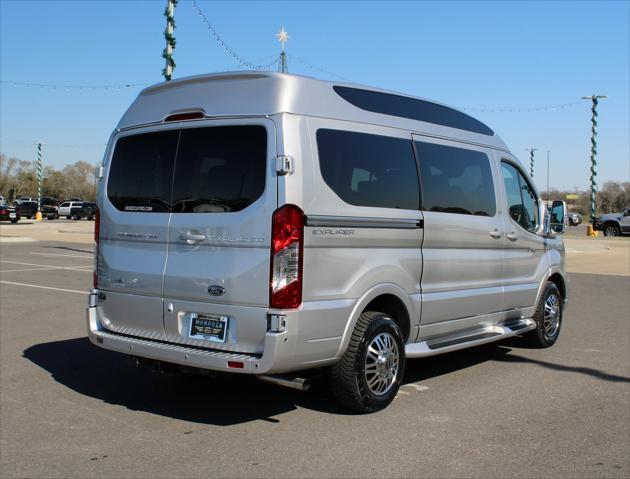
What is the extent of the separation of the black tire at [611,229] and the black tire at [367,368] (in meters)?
38.6

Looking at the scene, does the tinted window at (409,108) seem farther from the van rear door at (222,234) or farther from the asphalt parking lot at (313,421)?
the asphalt parking lot at (313,421)

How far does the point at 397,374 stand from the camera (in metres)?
5.42

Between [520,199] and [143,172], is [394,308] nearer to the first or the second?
[143,172]

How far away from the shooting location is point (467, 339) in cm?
627

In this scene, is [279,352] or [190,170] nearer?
[279,352]

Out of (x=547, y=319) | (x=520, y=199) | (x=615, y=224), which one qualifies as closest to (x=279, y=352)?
(x=520, y=199)

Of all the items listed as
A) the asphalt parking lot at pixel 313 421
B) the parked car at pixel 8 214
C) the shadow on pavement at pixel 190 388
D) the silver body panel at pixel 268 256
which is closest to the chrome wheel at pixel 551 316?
the asphalt parking lot at pixel 313 421

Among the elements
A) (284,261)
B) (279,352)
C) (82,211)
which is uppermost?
(82,211)

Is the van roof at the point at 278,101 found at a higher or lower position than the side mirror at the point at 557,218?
higher

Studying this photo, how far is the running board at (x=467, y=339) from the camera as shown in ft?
18.6

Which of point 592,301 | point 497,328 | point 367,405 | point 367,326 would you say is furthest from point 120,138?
point 592,301

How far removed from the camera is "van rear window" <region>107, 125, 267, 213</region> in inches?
186

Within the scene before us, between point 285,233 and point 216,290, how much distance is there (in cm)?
66

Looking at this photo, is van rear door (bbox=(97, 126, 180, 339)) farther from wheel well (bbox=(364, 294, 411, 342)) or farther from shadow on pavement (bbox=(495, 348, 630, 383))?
shadow on pavement (bbox=(495, 348, 630, 383))
